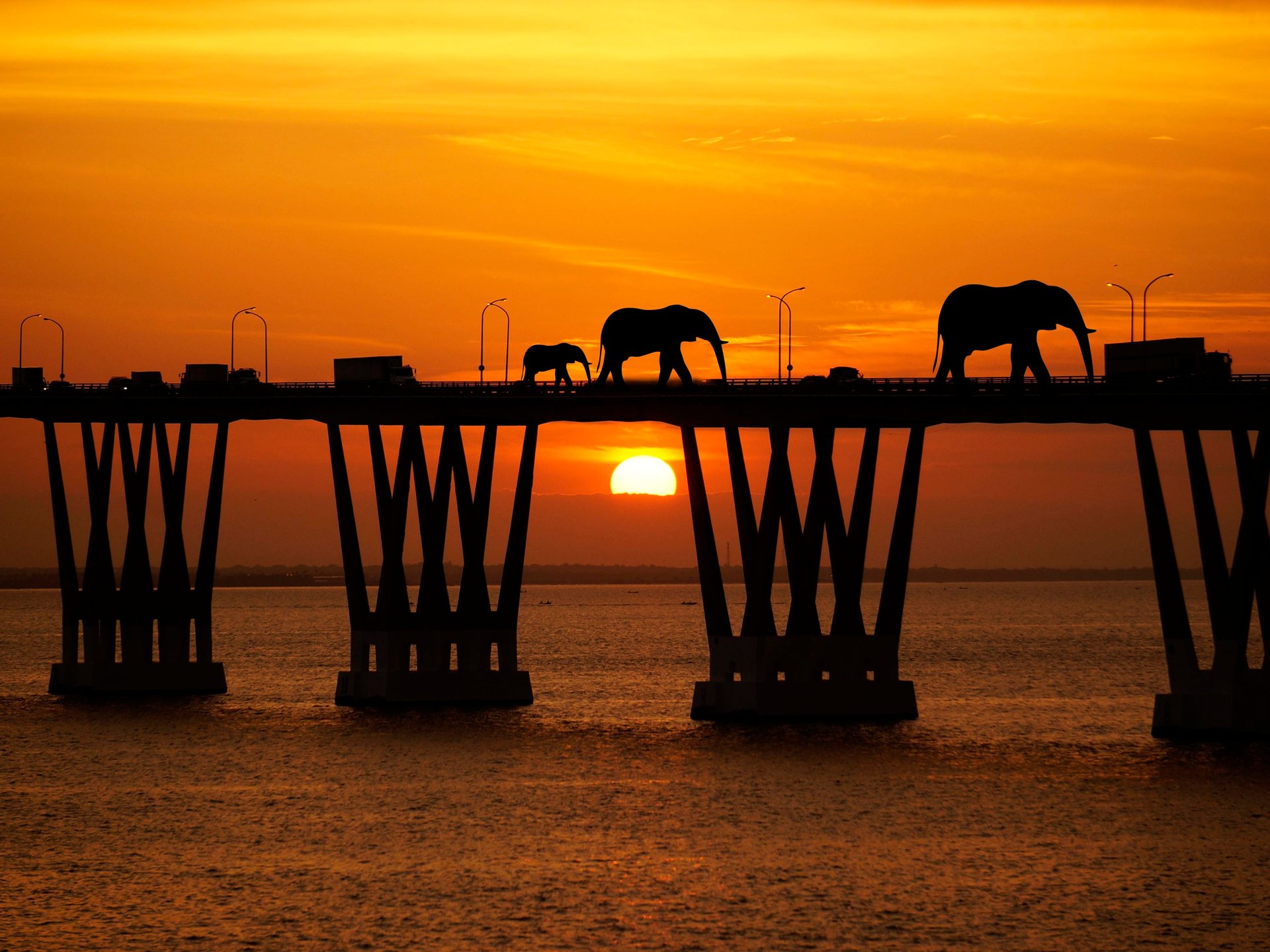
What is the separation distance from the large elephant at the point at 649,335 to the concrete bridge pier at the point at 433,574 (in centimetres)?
577

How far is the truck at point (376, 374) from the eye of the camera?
82000 millimetres

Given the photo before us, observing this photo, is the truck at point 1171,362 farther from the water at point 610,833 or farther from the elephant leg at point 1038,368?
the water at point 610,833

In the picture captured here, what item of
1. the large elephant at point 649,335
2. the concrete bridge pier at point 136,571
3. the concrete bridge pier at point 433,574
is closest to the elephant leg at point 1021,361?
the large elephant at point 649,335

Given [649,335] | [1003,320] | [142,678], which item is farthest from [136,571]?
[1003,320]

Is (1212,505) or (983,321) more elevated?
(983,321)

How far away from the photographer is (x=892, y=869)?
53.3 m

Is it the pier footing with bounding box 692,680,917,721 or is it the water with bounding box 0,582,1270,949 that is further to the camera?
the pier footing with bounding box 692,680,917,721

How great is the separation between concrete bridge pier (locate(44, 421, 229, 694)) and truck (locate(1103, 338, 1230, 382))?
144 feet

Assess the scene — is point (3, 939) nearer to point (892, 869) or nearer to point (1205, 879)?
point (892, 869)

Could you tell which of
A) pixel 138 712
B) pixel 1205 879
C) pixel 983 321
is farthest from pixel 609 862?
pixel 138 712

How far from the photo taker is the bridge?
2886 inches

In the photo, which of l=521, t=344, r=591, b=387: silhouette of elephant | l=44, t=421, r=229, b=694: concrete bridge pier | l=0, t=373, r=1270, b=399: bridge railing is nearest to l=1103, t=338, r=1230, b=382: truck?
l=0, t=373, r=1270, b=399: bridge railing

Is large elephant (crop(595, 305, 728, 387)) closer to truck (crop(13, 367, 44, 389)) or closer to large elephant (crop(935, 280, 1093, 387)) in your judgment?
large elephant (crop(935, 280, 1093, 387))

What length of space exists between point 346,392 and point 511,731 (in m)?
17.7
